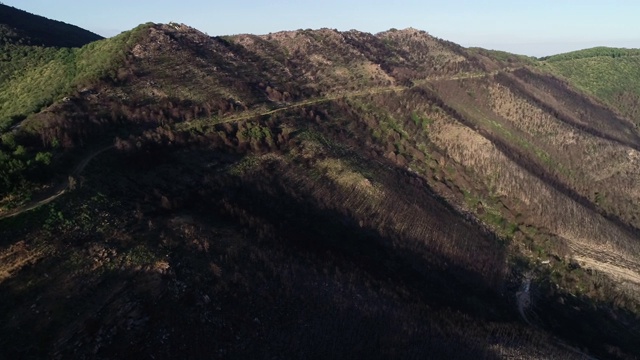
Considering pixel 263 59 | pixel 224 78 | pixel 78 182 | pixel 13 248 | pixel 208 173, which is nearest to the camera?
pixel 13 248

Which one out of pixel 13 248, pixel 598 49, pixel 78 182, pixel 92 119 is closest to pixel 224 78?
pixel 92 119

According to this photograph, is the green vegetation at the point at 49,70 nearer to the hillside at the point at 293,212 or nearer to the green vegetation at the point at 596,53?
the hillside at the point at 293,212

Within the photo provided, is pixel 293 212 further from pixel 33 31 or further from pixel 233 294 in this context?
pixel 33 31

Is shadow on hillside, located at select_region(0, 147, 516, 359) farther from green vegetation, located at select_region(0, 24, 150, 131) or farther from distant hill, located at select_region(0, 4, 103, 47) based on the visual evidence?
distant hill, located at select_region(0, 4, 103, 47)

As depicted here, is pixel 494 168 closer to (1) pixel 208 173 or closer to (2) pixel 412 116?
(2) pixel 412 116

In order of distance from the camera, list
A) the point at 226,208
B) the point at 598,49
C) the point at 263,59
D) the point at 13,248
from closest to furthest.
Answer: the point at 13,248 < the point at 226,208 < the point at 263,59 < the point at 598,49

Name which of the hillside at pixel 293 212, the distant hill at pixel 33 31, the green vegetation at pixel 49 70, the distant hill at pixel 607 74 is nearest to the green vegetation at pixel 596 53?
the distant hill at pixel 607 74
